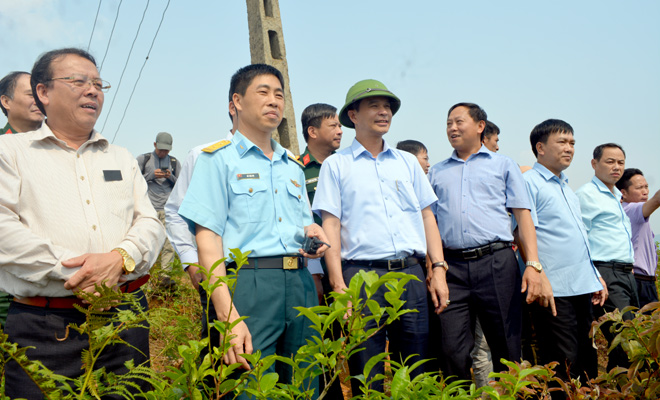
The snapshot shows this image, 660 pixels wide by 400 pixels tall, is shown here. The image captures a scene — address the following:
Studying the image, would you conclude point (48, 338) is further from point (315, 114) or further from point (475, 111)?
point (475, 111)

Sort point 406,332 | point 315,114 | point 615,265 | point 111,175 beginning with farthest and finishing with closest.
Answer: point 315,114, point 615,265, point 406,332, point 111,175

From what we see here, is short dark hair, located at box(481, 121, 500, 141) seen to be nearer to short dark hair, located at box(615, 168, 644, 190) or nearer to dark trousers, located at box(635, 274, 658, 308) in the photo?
short dark hair, located at box(615, 168, 644, 190)

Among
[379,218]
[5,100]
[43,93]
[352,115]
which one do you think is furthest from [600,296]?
[5,100]

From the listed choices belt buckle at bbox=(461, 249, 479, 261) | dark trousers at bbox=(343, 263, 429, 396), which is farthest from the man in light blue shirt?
dark trousers at bbox=(343, 263, 429, 396)

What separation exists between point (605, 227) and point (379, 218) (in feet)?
7.88

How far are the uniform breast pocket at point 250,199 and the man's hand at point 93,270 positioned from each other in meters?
0.62

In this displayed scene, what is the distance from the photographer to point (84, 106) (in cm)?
224

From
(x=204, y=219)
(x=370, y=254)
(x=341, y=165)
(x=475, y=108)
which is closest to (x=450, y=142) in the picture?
(x=475, y=108)

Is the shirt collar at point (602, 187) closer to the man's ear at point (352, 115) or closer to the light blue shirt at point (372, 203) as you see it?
the light blue shirt at point (372, 203)

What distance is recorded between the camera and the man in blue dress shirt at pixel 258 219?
2.33 m

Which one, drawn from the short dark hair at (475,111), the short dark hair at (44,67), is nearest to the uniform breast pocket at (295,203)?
the short dark hair at (44,67)

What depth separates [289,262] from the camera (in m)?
2.46

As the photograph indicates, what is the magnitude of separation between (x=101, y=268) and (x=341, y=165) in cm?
170

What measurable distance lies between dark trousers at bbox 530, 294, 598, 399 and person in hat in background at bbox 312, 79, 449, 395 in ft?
3.21
